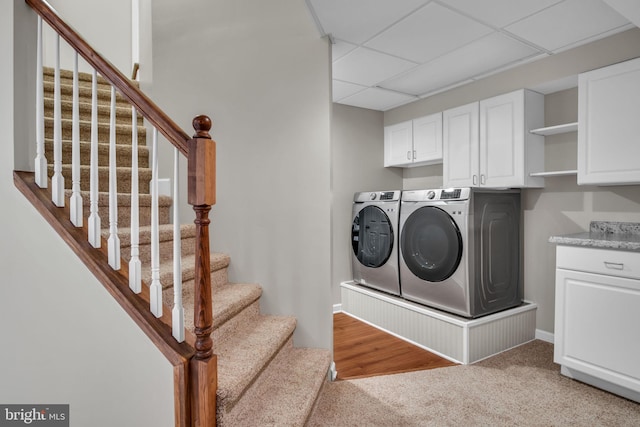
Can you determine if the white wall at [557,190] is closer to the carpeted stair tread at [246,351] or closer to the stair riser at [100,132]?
the carpeted stair tread at [246,351]

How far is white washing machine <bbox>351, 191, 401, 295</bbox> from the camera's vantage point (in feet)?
11.0

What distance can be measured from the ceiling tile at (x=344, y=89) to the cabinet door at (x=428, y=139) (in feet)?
2.45

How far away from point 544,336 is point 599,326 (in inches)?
37.7

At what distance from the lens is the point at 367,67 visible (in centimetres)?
293

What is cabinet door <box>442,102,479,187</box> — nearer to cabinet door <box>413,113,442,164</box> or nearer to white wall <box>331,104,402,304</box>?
cabinet door <box>413,113,442,164</box>

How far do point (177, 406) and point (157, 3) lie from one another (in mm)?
2962

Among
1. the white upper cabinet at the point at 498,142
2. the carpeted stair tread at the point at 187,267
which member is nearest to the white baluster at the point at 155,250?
the carpeted stair tread at the point at 187,267

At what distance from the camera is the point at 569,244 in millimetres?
2318

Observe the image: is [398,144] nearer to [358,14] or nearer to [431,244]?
[431,244]

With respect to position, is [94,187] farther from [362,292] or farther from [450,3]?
[362,292]

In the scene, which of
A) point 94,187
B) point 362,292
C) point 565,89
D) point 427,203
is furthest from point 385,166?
point 94,187

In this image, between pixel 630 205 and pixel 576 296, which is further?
pixel 630 205

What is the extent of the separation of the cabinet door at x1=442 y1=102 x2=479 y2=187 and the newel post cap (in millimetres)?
2528

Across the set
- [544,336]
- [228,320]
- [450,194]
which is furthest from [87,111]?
[544,336]
